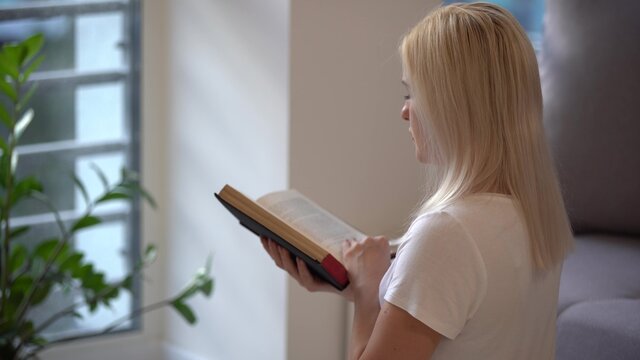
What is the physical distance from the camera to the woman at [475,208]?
3.79 feet

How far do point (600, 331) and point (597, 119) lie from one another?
706 mm

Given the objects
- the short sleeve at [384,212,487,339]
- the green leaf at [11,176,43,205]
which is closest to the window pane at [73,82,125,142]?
the green leaf at [11,176,43,205]

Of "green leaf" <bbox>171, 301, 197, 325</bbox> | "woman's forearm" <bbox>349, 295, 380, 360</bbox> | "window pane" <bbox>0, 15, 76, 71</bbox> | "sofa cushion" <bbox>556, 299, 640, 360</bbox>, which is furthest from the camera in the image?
"window pane" <bbox>0, 15, 76, 71</bbox>

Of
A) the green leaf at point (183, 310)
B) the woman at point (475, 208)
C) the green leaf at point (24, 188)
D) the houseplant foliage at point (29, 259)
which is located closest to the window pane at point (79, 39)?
the houseplant foliage at point (29, 259)

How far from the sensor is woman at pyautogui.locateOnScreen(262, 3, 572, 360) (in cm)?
116

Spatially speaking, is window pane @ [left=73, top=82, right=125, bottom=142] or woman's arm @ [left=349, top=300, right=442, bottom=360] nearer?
woman's arm @ [left=349, top=300, right=442, bottom=360]

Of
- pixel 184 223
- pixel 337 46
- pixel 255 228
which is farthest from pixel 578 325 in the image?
pixel 184 223

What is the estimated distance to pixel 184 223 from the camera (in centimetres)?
277

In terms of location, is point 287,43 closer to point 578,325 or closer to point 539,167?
point 578,325

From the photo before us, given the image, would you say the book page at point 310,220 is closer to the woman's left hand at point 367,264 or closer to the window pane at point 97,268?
the woman's left hand at point 367,264

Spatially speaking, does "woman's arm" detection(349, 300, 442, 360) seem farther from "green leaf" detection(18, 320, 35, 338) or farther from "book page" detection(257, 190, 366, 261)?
"green leaf" detection(18, 320, 35, 338)

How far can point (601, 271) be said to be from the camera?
2.12 m

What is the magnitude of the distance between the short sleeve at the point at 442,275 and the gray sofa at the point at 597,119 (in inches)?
43.1

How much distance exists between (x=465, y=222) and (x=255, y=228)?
440mm
